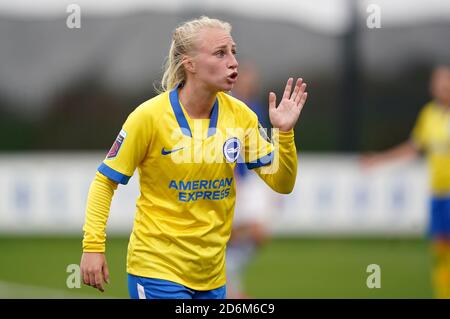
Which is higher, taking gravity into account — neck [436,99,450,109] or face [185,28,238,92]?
neck [436,99,450,109]

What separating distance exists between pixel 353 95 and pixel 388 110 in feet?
2.00

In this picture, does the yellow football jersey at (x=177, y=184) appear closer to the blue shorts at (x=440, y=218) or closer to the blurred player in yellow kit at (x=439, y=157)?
the blurred player in yellow kit at (x=439, y=157)

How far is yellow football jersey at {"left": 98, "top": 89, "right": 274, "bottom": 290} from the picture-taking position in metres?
4.97

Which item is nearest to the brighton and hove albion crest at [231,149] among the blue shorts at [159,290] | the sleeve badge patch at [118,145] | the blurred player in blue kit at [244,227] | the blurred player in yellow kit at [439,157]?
the sleeve badge patch at [118,145]

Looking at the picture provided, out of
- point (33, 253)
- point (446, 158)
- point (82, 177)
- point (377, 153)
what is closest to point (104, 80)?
point (82, 177)

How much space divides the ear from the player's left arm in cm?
44

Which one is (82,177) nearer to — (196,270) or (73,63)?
(73,63)

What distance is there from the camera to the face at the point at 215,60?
500cm

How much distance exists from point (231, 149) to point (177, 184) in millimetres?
349

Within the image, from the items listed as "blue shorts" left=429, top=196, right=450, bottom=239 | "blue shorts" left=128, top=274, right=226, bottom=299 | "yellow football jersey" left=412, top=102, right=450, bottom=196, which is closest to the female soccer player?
"blue shorts" left=128, top=274, right=226, bottom=299

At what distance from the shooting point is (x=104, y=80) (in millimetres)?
13602

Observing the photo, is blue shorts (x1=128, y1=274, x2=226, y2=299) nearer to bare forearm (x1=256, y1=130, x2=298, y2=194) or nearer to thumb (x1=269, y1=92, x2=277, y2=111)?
bare forearm (x1=256, y1=130, x2=298, y2=194)

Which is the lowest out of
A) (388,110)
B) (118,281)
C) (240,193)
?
(118,281)
